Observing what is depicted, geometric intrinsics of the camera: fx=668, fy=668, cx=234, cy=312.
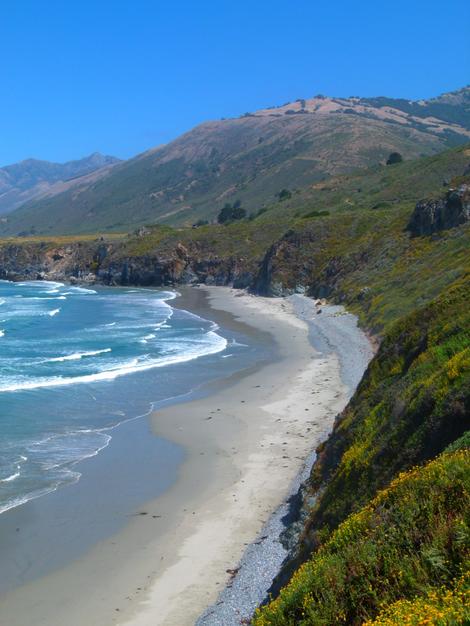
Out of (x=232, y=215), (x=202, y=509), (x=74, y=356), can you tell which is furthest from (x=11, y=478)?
(x=232, y=215)

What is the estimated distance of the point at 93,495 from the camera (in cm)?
1616

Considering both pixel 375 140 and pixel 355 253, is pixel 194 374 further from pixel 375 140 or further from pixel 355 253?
pixel 375 140

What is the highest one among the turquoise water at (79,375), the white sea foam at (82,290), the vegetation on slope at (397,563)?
the vegetation on slope at (397,563)

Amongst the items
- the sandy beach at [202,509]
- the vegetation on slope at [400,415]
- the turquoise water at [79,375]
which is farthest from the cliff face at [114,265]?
the vegetation on slope at [400,415]

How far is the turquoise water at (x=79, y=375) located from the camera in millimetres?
18698

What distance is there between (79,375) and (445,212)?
103 ft

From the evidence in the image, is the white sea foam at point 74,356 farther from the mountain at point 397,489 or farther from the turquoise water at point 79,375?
the mountain at point 397,489

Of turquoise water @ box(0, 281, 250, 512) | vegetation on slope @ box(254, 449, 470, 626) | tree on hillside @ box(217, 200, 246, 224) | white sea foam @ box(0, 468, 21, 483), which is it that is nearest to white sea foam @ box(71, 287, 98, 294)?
turquoise water @ box(0, 281, 250, 512)

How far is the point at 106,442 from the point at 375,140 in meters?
153

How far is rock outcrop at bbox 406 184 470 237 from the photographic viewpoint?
48.0 meters

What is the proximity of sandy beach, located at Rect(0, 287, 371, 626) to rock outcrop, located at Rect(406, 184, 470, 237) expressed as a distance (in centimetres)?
2200

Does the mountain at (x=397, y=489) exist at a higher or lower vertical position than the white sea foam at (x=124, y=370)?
higher

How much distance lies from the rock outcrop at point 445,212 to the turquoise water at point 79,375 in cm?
1862

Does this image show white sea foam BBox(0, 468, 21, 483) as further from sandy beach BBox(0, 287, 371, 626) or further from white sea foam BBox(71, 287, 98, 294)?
white sea foam BBox(71, 287, 98, 294)
